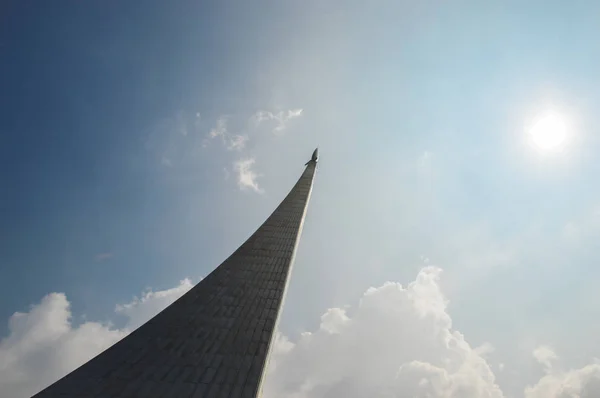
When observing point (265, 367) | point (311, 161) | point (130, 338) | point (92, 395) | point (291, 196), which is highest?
point (311, 161)

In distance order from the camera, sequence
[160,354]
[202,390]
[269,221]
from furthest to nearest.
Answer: [269,221], [160,354], [202,390]

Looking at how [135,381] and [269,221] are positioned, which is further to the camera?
[269,221]

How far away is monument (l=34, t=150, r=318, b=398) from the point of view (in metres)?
5.91

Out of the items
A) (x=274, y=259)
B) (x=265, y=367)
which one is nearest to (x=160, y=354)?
(x=265, y=367)

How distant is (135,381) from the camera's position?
20.1 feet

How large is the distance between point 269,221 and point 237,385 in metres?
8.13

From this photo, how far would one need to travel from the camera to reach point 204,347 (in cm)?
690

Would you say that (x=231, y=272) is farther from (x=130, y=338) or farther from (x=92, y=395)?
(x=92, y=395)

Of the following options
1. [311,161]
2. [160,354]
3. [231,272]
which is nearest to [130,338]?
[160,354]

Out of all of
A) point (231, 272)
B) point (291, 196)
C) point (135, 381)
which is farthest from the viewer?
point (291, 196)

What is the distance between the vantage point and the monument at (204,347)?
233 inches

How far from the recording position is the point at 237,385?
19.0ft

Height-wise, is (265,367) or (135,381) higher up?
(265,367)

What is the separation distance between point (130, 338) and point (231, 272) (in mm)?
3387
